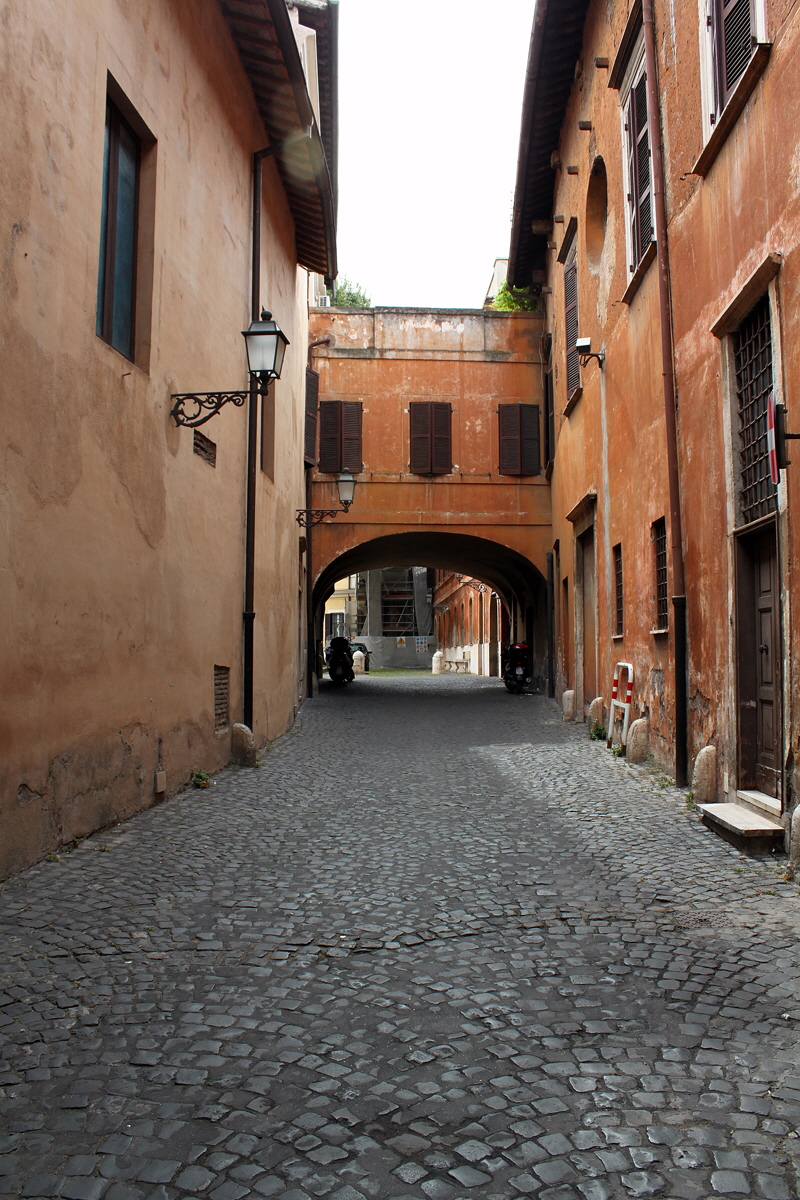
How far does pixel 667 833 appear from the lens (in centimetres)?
618

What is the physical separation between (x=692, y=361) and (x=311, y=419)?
11705mm

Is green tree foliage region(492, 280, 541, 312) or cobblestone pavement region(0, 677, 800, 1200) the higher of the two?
green tree foliage region(492, 280, 541, 312)

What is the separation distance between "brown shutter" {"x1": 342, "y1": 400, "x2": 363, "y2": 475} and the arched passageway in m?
1.62

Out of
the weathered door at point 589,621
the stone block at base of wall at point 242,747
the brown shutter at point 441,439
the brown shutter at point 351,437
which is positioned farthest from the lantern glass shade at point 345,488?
the stone block at base of wall at point 242,747

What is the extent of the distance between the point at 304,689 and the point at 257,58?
11682 mm

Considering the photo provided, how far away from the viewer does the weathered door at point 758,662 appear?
20.2 feet

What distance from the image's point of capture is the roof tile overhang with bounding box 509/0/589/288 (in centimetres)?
1245

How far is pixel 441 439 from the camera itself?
770 inches

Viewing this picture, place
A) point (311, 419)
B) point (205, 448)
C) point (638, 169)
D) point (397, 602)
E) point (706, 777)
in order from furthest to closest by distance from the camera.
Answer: point (397, 602) → point (311, 419) → point (638, 169) → point (205, 448) → point (706, 777)

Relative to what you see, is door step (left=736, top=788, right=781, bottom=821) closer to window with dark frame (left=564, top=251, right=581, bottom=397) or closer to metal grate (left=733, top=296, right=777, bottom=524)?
metal grate (left=733, top=296, right=777, bottom=524)

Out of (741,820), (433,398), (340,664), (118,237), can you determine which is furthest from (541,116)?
(340,664)

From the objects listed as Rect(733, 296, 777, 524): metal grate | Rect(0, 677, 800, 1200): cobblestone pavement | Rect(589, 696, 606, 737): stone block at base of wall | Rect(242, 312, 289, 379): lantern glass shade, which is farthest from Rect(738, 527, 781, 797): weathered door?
Rect(589, 696, 606, 737): stone block at base of wall

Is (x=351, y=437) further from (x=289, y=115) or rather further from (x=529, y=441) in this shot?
(x=289, y=115)

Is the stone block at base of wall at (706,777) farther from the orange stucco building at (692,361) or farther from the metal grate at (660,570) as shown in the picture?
the metal grate at (660,570)
